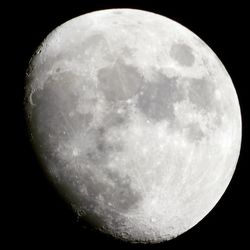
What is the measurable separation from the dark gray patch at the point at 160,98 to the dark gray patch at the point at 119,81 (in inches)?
3.2

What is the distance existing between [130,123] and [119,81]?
311 mm

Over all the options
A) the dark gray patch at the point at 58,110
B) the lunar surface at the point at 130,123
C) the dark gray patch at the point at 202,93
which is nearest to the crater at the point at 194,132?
the lunar surface at the point at 130,123

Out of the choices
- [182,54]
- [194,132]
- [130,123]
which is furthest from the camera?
[182,54]

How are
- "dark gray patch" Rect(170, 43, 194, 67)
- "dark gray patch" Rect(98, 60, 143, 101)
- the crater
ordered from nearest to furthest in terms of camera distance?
"dark gray patch" Rect(98, 60, 143, 101)
the crater
"dark gray patch" Rect(170, 43, 194, 67)

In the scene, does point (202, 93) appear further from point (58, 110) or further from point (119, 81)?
point (58, 110)

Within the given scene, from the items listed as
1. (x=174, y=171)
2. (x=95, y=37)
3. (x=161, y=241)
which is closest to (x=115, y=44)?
(x=95, y=37)

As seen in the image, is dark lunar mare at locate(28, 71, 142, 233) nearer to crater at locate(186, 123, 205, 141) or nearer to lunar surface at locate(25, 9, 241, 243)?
lunar surface at locate(25, 9, 241, 243)

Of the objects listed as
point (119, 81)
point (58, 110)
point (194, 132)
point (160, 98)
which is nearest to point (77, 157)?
point (58, 110)

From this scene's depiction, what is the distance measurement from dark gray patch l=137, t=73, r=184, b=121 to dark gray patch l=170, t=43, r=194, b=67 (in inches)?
7.8

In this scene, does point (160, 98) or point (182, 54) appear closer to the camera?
point (160, 98)

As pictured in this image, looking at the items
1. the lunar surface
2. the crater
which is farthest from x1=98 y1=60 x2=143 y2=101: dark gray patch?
the crater

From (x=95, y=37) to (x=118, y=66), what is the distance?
1.11 feet

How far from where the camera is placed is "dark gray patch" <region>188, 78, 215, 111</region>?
3.52m

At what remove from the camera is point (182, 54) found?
11.9ft
